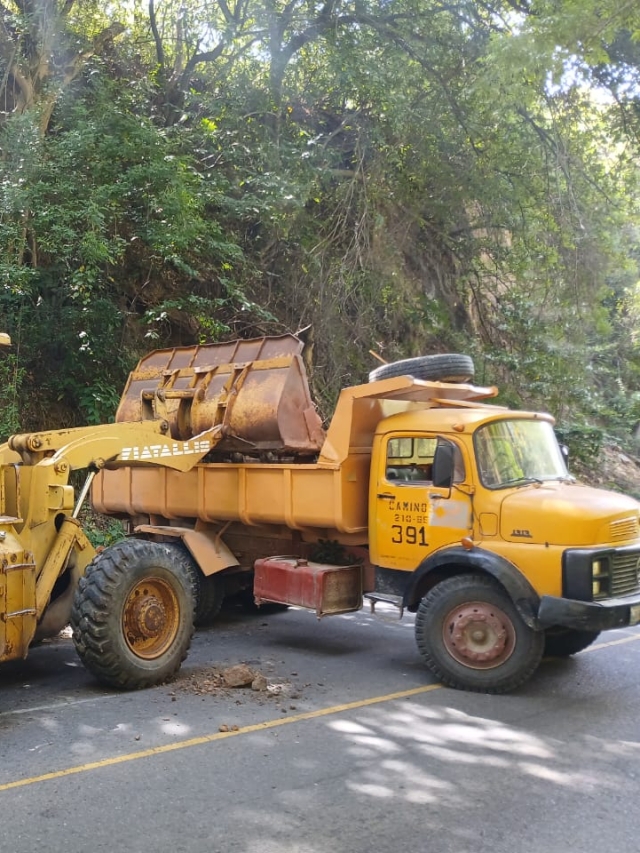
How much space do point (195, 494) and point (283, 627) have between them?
189 cm

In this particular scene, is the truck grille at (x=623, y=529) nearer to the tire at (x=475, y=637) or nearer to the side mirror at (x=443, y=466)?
the tire at (x=475, y=637)

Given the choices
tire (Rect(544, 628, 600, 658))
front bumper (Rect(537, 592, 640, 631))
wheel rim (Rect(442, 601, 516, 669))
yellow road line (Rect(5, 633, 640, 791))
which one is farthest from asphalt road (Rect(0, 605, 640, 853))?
front bumper (Rect(537, 592, 640, 631))

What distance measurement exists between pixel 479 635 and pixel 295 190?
9778 mm

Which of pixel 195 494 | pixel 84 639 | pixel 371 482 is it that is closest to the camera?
pixel 84 639

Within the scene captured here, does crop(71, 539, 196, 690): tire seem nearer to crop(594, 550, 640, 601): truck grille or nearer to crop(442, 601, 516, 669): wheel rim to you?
crop(442, 601, 516, 669): wheel rim

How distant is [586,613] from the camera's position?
20.0 ft

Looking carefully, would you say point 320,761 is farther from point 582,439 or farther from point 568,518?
point 582,439

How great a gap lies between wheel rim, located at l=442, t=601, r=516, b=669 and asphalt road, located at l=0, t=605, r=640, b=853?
1.06 ft

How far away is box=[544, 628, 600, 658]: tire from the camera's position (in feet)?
24.5

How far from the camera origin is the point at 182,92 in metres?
15.8

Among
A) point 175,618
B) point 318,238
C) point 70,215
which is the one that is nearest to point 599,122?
point 318,238

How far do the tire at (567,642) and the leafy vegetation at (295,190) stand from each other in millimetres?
7184

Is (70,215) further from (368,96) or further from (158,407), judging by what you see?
(368,96)

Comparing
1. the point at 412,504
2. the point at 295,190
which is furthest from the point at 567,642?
the point at 295,190
